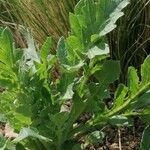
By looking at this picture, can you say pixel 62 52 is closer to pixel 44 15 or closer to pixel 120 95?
pixel 120 95

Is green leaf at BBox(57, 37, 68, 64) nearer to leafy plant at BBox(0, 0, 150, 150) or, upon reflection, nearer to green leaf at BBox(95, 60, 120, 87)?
leafy plant at BBox(0, 0, 150, 150)

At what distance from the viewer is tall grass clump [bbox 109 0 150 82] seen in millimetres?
2031

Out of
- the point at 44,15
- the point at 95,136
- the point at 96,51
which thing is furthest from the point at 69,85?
the point at 44,15

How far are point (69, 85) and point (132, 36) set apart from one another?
2.37 feet

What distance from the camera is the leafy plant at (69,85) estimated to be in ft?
4.58

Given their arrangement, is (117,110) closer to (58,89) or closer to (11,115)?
(58,89)

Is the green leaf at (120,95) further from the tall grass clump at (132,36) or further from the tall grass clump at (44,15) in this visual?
the tall grass clump at (44,15)

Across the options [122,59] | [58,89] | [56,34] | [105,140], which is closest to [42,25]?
[56,34]

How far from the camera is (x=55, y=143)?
1.56 metres

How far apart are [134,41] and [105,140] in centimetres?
46

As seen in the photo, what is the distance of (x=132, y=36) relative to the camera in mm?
2092

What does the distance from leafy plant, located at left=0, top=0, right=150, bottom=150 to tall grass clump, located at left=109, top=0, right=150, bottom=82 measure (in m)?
0.46

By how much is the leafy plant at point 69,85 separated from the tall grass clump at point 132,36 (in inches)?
17.9

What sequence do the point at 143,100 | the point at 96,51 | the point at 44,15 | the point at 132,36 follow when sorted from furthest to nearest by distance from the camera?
1. the point at 44,15
2. the point at 132,36
3. the point at 143,100
4. the point at 96,51
